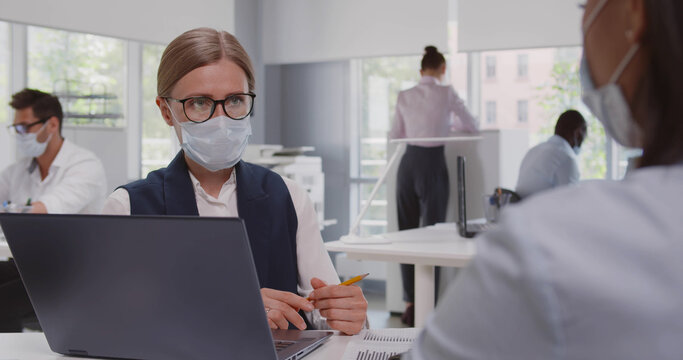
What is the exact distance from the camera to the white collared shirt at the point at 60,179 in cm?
322

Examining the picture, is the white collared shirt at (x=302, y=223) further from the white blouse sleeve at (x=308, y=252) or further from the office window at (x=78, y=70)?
the office window at (x=78, y=70)

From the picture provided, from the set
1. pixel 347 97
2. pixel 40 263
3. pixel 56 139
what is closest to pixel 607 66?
pixel 40 263

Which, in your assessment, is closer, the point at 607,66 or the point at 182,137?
the point at 607,66

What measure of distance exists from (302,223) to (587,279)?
1208 mm

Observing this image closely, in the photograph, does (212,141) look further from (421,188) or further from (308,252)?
(421,188)

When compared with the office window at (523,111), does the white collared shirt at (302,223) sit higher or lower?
lower

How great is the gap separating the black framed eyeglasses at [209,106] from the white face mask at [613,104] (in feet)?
3.35

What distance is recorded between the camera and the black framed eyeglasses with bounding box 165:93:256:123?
151 centimetres

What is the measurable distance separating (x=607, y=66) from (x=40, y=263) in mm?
873

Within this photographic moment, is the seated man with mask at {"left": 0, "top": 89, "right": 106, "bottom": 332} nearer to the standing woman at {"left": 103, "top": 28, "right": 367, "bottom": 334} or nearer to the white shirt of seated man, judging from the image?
the white shirt of seated man

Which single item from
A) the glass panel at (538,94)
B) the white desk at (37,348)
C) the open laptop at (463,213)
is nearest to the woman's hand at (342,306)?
the white desk at (37,348)

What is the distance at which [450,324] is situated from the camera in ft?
1.56

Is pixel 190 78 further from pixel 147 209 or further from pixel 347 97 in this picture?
pixel 347 97

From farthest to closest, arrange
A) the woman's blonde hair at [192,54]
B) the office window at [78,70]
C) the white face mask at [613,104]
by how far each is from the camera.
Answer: the office window at [78,70] → the woman's blonde hair at [192,54] → the white face mask at [613,104]
